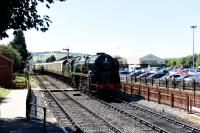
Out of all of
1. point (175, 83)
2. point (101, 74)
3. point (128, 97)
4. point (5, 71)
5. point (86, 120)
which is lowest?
point (86, 120)

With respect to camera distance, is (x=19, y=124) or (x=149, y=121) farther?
(x=149, y=121)

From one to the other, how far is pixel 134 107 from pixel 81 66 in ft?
38.1

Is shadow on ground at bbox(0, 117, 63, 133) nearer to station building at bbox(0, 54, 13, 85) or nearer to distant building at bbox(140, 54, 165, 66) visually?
station building at bbox(0, 54, 13, 85)

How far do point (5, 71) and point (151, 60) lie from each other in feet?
419

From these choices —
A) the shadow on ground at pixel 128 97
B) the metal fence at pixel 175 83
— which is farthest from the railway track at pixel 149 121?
the metal fence at pixel 175 83

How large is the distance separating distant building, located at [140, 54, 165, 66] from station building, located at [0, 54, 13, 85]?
121 meters

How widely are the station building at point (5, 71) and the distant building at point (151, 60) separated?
121 m

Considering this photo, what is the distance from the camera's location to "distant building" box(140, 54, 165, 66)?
6780 inches

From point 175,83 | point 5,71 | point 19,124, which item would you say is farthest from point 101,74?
point 5,71

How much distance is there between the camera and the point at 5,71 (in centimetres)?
5191

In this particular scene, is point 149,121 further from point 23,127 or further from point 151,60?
point 151,60

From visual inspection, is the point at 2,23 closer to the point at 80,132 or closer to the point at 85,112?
the point at 80,132

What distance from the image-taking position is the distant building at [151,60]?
172200 millimetres

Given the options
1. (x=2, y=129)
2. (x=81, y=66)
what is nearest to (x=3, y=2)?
(x=2, y=129)
